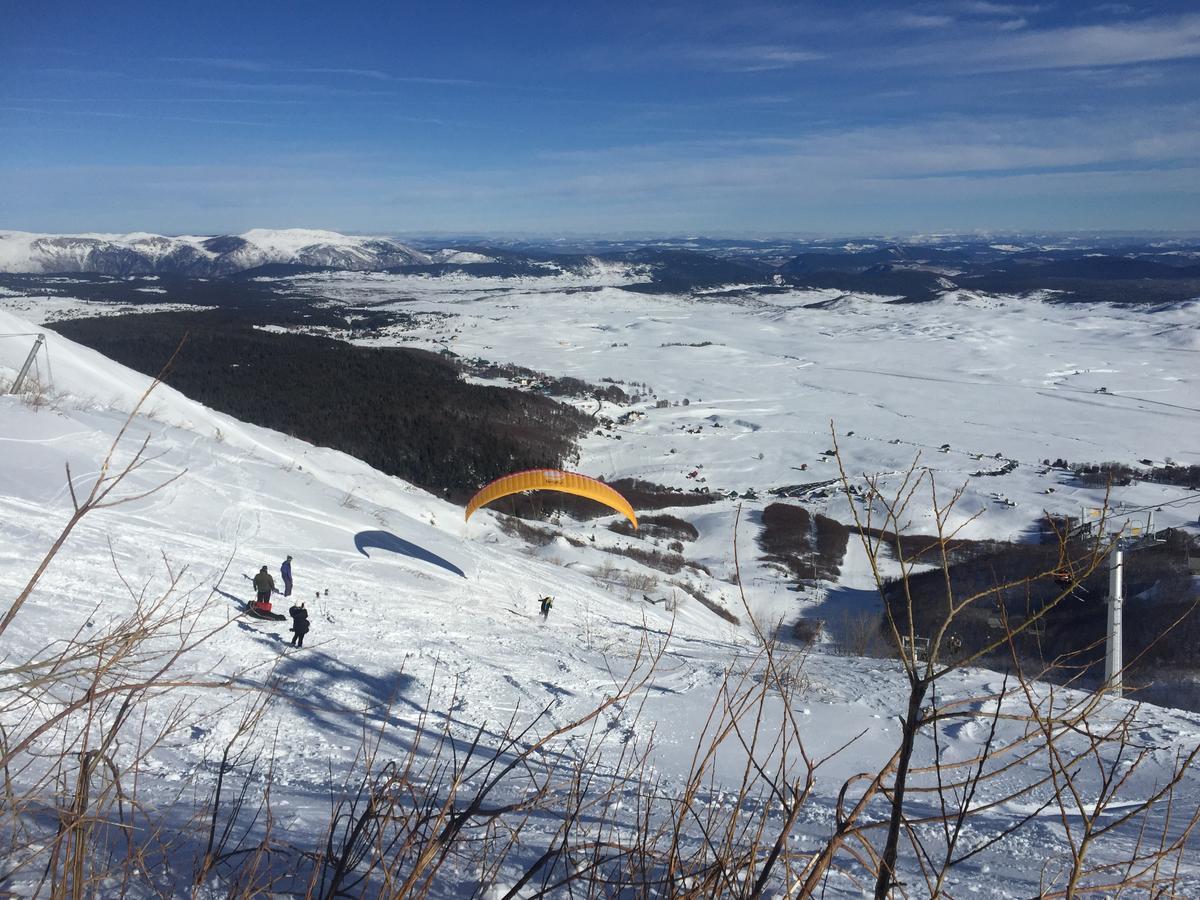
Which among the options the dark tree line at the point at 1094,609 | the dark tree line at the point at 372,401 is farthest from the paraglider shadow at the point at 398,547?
the dark tree line at the point at 372,401

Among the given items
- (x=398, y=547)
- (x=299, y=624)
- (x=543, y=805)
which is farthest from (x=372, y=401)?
(x=543, y=805)

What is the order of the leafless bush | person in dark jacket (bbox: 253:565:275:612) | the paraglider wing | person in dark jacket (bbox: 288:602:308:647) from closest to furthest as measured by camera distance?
the leafless bush
person in dark jacket (bbox: 288:602:308:647)
person in dark jacket (bbox: 253:565:275:612)
the paraglider wing

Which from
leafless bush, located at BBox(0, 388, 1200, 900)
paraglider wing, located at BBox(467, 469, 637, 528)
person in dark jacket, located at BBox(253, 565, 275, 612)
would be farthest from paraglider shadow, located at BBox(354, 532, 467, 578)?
leafless bush, located at BBox(0, 388, 1200, 900)

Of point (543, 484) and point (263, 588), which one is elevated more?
point (263, 588)

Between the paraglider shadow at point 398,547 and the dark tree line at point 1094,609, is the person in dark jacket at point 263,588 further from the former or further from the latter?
the dark tree line at point 1094,609

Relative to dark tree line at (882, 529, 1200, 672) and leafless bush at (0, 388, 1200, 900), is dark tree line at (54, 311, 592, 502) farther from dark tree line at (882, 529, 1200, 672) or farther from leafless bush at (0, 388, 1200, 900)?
leafless bush at (0, 388, 1200, 900)

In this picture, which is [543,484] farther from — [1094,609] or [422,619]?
[1094,609]

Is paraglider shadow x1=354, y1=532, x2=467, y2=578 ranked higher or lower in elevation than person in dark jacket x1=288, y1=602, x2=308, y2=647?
lower

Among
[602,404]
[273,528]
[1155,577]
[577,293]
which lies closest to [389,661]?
[273,528]
